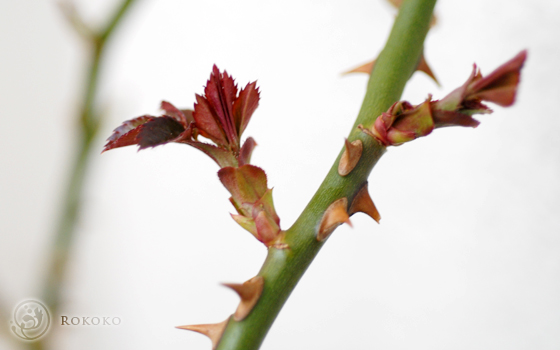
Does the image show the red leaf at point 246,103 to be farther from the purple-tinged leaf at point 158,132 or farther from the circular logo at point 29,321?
the circular logo at point 29,321

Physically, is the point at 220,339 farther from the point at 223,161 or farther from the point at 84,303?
the point at 84,303

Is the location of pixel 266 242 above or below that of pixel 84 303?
below

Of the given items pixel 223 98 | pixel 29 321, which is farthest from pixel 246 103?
pixel 29 321

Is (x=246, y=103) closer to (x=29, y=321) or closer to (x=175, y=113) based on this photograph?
(x=175, y=113)

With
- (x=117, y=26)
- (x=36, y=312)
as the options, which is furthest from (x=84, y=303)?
(x=117, y=26)

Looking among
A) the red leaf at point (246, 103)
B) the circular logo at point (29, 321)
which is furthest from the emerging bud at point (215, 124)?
the circular logo at point (29, 321)
